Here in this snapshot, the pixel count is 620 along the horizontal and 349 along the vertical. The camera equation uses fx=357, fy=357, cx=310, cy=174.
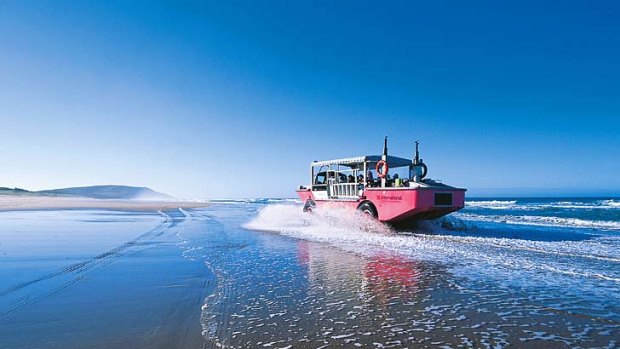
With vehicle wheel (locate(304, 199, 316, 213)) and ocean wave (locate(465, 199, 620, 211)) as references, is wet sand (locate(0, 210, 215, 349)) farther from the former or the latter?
ocean wave (locate(465, 199, 620, 211))

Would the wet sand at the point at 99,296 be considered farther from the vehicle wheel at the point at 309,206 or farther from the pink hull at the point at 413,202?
the vehicle wheel at the point at 309,206

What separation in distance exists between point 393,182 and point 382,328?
11.5 m

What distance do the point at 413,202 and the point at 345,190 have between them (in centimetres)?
454

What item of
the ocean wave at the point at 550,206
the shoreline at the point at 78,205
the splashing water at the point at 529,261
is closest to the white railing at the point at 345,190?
the splashing water at the point at 529,261

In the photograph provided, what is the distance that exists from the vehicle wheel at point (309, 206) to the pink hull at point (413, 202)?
4.58m

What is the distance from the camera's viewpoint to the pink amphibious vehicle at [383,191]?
12766mm

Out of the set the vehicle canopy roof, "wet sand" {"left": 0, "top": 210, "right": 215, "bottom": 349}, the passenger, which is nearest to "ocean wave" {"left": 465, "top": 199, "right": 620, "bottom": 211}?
the vehicle canopy roof

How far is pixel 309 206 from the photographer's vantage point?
19.0 metres

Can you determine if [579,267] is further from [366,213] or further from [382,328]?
[366,213]

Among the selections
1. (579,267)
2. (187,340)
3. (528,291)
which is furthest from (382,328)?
(579,267)

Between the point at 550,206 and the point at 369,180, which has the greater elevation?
the point at 369,180

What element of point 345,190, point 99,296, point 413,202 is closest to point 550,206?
point 345,190

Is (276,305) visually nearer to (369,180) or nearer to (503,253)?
(503,253)

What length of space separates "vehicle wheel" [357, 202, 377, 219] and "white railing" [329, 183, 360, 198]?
0.79 m
